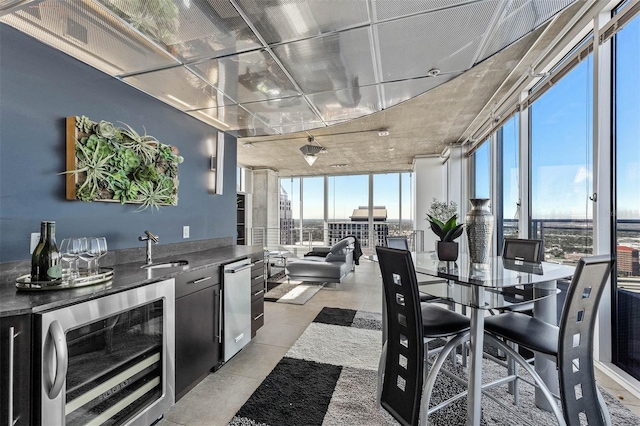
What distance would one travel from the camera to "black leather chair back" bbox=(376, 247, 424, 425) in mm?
1407

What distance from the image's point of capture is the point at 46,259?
1.37m

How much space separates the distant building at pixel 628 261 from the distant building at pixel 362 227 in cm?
692

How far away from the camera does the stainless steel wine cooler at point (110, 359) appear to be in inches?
43.2

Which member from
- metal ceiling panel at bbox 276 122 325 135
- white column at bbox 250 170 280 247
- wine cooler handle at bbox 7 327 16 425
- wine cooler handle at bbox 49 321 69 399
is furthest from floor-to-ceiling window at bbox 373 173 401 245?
wine cooler handle at bbox 7 327 16 425

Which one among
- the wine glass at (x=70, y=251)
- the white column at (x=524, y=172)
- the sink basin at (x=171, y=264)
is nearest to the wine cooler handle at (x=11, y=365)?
the wine glass at (x=70, y=251)

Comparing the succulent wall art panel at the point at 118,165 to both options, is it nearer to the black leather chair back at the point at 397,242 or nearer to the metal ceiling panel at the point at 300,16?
the metal ceiling panel at the point at 300,16

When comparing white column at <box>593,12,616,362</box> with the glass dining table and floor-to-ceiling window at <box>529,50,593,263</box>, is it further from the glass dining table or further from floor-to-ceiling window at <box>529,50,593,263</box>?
the glass dining table

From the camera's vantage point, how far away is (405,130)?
16.5 feet

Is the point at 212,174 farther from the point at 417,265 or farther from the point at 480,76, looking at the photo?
the point at 480,76

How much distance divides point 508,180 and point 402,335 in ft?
11.7

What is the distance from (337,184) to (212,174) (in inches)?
269

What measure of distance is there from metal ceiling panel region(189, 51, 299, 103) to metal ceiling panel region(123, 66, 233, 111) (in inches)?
4.2

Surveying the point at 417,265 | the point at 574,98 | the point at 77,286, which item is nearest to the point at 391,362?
the point at 417,265

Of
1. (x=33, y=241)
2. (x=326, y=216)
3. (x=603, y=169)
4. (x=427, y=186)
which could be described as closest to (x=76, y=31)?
(x=33, y=241)
